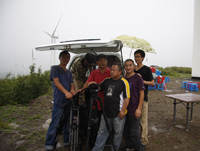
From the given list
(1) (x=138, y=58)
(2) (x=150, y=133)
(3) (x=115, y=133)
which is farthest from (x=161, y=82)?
(3) (x=115, y=133)

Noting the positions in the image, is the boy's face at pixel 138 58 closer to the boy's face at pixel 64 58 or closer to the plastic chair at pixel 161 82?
the boy's face at pixel 64 58

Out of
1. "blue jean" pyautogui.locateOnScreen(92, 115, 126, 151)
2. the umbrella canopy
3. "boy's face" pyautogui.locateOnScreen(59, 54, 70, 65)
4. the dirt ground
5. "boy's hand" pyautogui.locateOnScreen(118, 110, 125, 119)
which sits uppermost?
the umbrella canopy

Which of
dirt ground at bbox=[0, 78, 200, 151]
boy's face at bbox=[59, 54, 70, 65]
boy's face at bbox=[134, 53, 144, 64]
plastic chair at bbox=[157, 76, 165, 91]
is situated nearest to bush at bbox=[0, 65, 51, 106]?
dirt ground at bbox=[0, 78, 200, 151]

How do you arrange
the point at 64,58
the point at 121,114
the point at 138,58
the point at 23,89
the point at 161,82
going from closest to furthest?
the point at 121,114 < the point at 64,58 < the point at 138,58 < the point at 23,89 < the point at 161,82

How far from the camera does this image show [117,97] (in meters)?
2.38

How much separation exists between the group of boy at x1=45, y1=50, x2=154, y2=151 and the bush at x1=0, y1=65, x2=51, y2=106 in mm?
5065

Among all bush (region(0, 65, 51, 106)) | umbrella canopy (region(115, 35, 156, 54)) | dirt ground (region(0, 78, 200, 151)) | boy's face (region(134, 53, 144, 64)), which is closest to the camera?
boy's face (region(134, 53, 144, 64))

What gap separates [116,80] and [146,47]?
4.63ft

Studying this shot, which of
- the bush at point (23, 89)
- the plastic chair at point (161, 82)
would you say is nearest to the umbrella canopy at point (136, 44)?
the bush at point (23, 89)

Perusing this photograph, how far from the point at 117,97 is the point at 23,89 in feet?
21.0

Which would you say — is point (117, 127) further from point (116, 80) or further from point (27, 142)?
point (27, 142)

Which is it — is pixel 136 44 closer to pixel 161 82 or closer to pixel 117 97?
pixel 117 97

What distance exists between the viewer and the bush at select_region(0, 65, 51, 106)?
20.9ft

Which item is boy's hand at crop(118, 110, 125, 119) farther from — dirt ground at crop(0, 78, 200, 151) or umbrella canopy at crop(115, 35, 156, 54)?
umbrella canopy at crop(115, 35, 156, 54)
